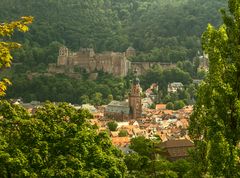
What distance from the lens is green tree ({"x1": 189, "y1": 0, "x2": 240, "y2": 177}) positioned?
12.4 meters

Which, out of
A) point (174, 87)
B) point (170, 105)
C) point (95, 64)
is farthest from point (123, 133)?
point (95, 64)

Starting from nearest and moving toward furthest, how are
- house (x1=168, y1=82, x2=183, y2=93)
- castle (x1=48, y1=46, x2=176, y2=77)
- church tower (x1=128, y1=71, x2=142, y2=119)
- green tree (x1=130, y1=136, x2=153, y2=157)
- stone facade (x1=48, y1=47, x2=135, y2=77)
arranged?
green tree (x1=130, y1=136, x2=153, y2=157)
church tower (x1=128, y1=71, x2=142, y2=119)
house (x1=168, y1=82, x2=183, y2=93)
castle (x1=48, y1=46, x2=176, y2=77)
stone facade (x1=48, y1=47, x2=135, y2=77)

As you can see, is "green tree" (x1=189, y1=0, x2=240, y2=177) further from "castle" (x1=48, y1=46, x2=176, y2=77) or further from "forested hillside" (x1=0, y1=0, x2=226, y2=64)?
"forested hillside" (x1=0, y1=0, x2=226, y2=64)

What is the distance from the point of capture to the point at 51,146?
1838 cm

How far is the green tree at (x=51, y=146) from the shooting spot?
16.9m

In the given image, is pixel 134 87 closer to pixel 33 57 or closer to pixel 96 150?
pixel 33 57

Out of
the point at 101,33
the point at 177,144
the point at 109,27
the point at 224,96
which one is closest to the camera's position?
the point at 224,96

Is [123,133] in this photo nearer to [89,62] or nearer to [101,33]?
[89,62]

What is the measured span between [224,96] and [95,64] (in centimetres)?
9210

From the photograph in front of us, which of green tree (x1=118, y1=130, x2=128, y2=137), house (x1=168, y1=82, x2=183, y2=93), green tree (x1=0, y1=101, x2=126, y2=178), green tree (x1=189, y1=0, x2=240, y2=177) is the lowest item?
house (x1=168, y1=82, x2=183, y2=93)

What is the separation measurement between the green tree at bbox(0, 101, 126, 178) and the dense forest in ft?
227

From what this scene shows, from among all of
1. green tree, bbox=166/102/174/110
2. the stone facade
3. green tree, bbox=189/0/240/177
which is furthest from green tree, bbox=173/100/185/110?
green tree, bbox=189/0/240/177

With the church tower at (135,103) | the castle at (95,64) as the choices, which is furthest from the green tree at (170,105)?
the castle at (95,64)

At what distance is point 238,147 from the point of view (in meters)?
12.8
